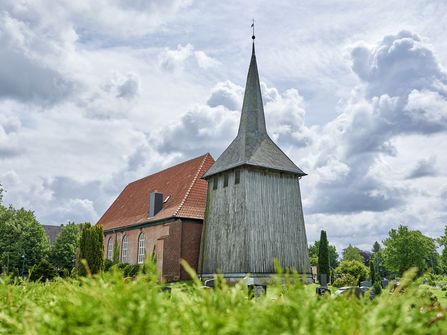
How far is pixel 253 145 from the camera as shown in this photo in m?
30.1

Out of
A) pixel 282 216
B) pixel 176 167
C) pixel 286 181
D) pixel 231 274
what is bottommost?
pixel 231 274

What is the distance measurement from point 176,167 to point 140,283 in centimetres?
3801

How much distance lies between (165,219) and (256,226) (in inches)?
319

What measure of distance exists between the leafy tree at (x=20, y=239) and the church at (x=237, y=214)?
2561 centimetres

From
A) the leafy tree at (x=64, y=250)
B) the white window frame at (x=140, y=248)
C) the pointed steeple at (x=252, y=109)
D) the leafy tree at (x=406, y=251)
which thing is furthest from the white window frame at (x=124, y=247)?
the leafy tree at (x=406, y=251)

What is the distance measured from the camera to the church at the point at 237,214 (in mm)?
27453

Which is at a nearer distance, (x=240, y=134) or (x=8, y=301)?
(x=8, y=301)

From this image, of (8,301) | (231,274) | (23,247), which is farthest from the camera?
(23,247)

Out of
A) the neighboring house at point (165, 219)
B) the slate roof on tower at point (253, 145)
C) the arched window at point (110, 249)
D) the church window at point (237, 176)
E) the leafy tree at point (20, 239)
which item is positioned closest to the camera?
the church window at point (237, 176)

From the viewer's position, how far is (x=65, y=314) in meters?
2.66

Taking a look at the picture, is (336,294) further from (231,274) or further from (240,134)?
(240,134)

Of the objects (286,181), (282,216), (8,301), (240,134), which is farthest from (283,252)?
(8,301)

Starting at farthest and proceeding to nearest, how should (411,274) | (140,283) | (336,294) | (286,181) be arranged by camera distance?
Answer: (286,181) → (336,294) → (411,274) → (140,283)

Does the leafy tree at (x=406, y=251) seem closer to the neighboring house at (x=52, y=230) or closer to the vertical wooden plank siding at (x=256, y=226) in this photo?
the vertical wooden plank siding at (x=256, y=226)
